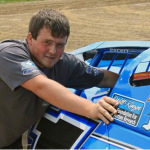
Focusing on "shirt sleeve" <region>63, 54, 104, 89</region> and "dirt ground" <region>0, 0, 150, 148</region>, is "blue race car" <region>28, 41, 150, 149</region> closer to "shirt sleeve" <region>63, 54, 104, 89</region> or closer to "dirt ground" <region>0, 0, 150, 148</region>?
"shirt sleeve" <region>63, 54, 104, 89</region>

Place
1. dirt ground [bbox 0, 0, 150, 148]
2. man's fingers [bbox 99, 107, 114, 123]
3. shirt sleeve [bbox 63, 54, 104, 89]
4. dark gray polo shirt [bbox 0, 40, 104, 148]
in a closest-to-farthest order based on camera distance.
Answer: man's fingers [bbox 99, 107, 114, 123]
dark gray polo shirt [bbox 0, 40, 104, 148]
shirt sleeve [bbox 63, 54, 104, 89]
dirt ground [bbox 0, 0, 150, 148]

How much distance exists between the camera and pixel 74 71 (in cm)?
214

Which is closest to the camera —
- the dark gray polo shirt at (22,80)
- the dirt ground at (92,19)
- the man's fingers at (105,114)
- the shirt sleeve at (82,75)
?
the man's fingers at (105,114)

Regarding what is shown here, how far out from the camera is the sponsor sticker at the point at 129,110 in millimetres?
1558

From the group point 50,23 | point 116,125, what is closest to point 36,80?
point 50,23

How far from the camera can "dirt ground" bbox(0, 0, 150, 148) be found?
7776mm

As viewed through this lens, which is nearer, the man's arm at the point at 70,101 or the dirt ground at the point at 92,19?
the man's arm at the point at 70,101

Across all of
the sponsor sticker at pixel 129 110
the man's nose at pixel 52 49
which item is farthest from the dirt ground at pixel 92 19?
the sponsor sticker at pixel 129 110

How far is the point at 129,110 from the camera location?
1.59 meters

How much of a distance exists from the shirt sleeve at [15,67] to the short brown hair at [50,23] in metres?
0.18

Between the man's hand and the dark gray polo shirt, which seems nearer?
the man's hand

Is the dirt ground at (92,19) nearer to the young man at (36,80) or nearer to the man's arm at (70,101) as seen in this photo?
the young man at (36,80)

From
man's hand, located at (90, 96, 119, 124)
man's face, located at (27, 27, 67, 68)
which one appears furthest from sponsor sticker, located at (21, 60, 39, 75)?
man's hand, located at (90, 96, 119, 124)

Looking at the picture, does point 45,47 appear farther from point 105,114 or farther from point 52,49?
point 105,114
